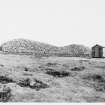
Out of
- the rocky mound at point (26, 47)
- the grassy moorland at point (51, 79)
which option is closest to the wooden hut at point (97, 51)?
the grassy moorland at point (51, 79)

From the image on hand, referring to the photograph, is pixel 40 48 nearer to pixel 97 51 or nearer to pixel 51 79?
pixel 51 79

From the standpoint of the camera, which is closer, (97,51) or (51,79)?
(51,79)

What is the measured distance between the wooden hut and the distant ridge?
11cm

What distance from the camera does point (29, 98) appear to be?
280 centimetres

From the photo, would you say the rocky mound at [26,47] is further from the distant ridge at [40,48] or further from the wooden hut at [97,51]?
the wooden hut at [97,51]

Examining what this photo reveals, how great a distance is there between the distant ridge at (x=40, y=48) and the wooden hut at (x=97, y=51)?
0.11 meters

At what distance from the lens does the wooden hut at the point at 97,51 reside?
3.17 m

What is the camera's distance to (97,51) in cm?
321

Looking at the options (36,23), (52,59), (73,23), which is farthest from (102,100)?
(36,23)

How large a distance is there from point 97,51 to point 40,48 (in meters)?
1.09

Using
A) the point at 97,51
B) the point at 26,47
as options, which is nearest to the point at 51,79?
the point at 26,47

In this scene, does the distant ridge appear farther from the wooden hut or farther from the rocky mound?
the wooden hut

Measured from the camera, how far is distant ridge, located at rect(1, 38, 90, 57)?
3098mm

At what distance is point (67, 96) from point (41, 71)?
66 cm
